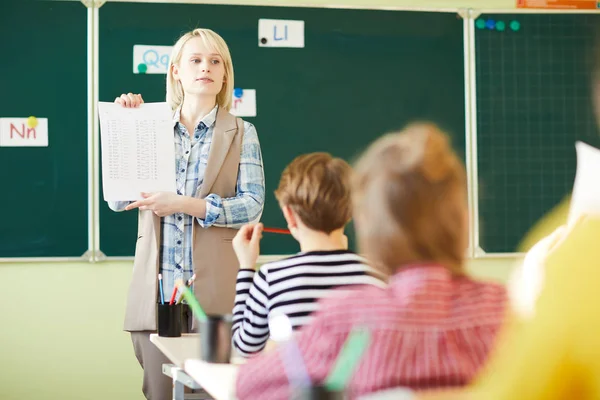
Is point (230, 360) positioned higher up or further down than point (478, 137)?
further down

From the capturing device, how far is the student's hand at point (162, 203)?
238 cm

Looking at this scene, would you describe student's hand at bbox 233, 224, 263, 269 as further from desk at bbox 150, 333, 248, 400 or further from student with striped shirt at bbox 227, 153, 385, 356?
desk at bbox 150, 333, 248, 400

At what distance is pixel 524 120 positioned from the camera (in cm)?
421

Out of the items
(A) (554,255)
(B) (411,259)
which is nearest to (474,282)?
(B) (411,259)

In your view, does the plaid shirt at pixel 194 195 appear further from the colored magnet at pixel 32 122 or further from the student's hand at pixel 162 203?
the colored magnet at pixel 32 122

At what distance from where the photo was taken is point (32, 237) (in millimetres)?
3773

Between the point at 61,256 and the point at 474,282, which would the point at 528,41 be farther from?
the point at 474,282

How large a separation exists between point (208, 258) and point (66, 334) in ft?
5.47

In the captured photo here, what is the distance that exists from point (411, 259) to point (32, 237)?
9.69 feet

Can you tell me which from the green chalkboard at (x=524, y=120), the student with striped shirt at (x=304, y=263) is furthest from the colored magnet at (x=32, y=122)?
the student with striped shirt at (x=304, y=263)

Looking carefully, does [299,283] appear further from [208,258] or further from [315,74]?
[315,74]

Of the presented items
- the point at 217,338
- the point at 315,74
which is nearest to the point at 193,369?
the point at 217,338

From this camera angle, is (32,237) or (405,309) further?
(32,237)

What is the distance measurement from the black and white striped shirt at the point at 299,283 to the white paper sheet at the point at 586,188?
1.85 feet
